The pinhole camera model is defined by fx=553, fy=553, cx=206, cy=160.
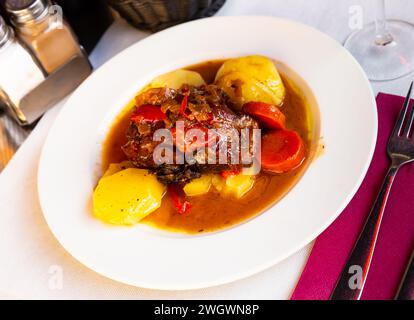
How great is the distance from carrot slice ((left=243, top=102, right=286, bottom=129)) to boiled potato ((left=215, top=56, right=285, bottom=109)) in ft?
0.29

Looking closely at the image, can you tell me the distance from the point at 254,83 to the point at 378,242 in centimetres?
90

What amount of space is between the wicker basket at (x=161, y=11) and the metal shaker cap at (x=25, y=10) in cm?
38

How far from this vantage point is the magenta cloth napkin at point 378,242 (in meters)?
1.96

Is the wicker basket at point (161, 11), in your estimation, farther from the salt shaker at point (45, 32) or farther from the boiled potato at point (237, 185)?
the boiled potato at point (237, 185)

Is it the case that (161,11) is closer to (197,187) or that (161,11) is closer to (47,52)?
(47,52)

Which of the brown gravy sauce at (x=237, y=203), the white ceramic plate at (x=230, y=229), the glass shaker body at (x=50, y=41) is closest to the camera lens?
the white ceramic plate at (x=230, y=229)

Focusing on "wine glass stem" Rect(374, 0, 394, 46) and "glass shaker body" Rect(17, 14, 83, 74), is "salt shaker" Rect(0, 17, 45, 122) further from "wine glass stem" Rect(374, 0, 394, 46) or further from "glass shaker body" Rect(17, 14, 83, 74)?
"wine glass stem" Rect(374, 0, 394, 46)

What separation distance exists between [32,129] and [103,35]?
0.69 meters

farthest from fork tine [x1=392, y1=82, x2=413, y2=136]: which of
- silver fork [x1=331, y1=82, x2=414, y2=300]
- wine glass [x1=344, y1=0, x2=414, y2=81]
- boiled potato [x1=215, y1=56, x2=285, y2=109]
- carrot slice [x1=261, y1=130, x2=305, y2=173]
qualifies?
boiled potato [x1=215, y1=56, x2=285, y2=109]

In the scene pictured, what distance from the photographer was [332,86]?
2408 millimetres

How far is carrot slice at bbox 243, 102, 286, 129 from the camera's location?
2.40 meters

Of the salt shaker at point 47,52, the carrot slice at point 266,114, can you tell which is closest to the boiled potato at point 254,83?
the carrot slice at point 266,114

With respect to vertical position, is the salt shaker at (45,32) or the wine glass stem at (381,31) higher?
the salt shaker at (45,32)
